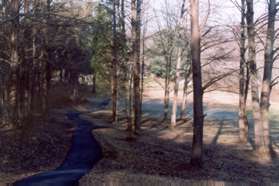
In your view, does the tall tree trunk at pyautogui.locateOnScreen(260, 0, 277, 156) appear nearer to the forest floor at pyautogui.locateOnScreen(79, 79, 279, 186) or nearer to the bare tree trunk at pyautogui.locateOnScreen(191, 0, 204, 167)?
the forest floor at pyautogui.locateOnScreen(79, 79, 279, 186)

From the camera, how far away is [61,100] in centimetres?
4934

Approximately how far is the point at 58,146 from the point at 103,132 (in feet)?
21.7

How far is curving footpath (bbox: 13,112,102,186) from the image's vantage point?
33.7 feet

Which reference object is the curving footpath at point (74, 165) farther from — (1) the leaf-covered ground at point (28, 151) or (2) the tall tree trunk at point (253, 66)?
(2) the tall tree trunk at point (253, 66)

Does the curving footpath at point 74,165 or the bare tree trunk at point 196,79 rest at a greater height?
the bare tree trunk at point 196,79

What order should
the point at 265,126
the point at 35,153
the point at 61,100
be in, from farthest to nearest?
the point at 61,100
the point at 265,126
the point at 35,153

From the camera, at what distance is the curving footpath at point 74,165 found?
10266mm

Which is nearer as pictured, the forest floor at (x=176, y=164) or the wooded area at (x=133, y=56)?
the forest floor at (x=176, y=164)

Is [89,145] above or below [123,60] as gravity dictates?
below

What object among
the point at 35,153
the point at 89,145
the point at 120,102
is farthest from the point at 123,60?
the point at 120,102

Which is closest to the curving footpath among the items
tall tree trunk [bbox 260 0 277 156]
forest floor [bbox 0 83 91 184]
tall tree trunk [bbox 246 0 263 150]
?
forest floor [bbox 0 83 91 184]

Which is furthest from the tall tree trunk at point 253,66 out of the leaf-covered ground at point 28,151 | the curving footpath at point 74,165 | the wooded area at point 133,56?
the leaf-covered ground at point 28,151

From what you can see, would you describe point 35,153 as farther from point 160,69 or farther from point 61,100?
point 160,69

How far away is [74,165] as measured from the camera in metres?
13.8
